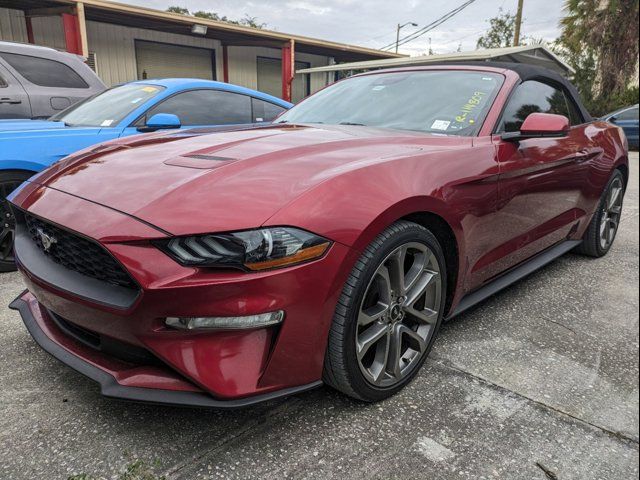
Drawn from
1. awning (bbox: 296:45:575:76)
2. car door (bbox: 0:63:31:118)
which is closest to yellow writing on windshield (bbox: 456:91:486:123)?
car door (bbox: 0:63:31:118)

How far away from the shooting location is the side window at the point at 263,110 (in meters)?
Result: 4.81

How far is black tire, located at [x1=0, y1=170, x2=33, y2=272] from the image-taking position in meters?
3.21

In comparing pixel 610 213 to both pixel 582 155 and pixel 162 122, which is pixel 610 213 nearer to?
pixel 582 155

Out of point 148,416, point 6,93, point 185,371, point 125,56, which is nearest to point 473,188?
point 185,371

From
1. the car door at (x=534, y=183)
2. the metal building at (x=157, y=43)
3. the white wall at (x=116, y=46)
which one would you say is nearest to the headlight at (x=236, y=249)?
the car door at (x=534, y=183)

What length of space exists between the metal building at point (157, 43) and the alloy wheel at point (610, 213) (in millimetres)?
10586

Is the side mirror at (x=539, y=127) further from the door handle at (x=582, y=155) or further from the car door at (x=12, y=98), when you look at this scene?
the car door at (x=12, y=98)

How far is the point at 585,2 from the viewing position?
6.54 feet

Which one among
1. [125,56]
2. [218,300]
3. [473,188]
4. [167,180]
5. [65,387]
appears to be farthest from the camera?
[125,56]

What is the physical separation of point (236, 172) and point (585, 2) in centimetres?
164

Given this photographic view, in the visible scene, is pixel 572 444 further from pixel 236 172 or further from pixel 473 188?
pixel 236 172

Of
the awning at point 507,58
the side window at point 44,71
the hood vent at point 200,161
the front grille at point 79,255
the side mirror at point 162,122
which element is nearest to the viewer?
the front grille at point 79,255

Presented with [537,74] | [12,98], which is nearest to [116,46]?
[12,98]

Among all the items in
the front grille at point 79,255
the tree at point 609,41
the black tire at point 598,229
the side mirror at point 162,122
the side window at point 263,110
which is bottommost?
the black tire at point 598,229
